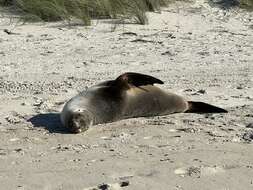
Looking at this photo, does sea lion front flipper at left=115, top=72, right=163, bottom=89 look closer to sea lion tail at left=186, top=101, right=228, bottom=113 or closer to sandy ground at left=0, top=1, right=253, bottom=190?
sandy ground at left=0, top=1, right=253, bottom=190

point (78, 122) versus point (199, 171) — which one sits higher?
point (199, 171)

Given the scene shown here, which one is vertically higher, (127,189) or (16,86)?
(127,189)

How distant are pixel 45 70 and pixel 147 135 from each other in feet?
9.33

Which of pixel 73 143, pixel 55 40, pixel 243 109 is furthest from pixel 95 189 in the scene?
pixel 55 40

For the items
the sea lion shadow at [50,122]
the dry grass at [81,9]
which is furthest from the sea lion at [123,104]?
the dry grass at [81,9]

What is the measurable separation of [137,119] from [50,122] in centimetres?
68

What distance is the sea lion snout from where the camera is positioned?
566 cm

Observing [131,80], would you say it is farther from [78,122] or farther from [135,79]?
[78,122]

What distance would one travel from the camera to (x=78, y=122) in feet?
18.6

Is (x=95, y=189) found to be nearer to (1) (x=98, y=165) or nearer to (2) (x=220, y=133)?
(1) (x=98, y=165)

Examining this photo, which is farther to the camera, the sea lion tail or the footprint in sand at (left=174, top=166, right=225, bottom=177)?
the sea lion tail

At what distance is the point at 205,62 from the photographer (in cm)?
866

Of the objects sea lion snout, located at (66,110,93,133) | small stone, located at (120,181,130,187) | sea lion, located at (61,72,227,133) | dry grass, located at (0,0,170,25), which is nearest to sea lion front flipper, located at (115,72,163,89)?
sea lion, located at (61,72,227,133)

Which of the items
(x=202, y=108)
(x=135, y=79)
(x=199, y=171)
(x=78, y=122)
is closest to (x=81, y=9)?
(x=202, y=108)
